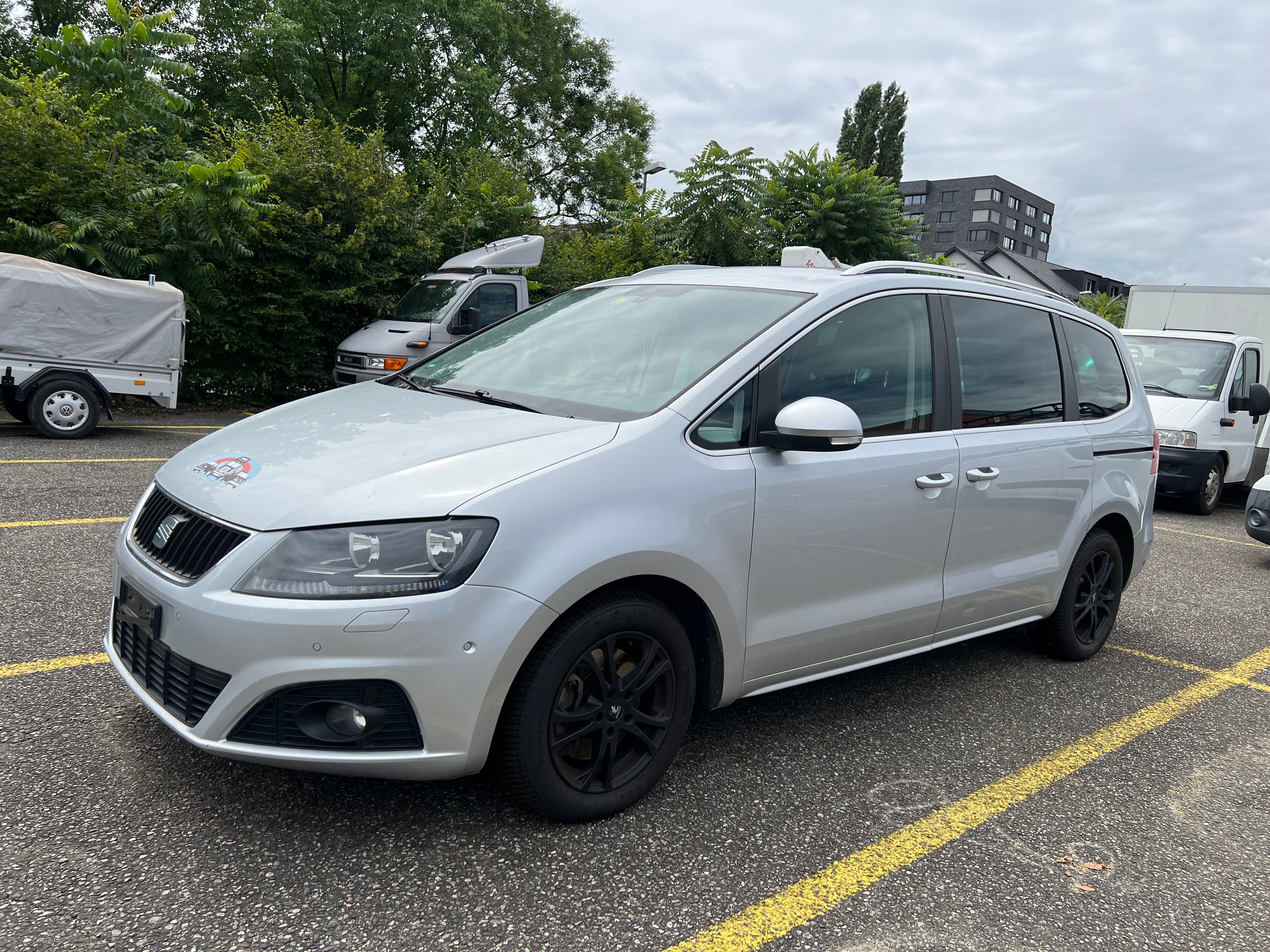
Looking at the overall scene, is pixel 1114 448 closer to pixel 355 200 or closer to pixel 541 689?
pixel 541 689

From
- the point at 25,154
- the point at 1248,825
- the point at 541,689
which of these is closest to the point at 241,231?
the point at 25,154

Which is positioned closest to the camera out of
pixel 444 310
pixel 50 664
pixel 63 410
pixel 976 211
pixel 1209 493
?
pixel 50 664

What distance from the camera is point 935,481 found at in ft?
11.8

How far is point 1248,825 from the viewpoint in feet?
10.7

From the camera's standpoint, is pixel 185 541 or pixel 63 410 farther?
pixel 63 410

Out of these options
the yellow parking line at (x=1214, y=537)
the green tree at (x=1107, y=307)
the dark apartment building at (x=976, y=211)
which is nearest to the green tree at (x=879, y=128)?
the green tree at (x=1107, y=307)

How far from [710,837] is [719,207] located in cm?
1468

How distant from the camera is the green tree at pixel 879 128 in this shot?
6012 centimetres

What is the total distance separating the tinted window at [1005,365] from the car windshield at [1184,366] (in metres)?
7.48

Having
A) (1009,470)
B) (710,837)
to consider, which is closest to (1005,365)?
(1009,470)

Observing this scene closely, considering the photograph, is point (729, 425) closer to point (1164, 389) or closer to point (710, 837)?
point (710, 837)

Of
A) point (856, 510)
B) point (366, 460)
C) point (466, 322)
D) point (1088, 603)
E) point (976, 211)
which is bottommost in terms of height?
point (1088, 603)

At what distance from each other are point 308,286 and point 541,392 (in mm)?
11433

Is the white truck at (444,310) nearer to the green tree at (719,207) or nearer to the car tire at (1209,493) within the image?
the green tree at (719,207)
